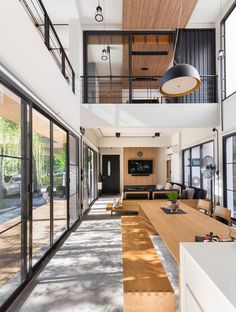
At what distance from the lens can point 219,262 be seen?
1.27 metres

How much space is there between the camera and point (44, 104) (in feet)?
11.5

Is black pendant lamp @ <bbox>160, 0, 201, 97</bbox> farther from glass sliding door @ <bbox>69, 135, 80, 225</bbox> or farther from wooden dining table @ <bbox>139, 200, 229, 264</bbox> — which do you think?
glass sliding door @ <bbox>69, 135, 80, 225</bbox>

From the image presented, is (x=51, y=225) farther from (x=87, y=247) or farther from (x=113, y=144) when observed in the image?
(x=113, y=144)

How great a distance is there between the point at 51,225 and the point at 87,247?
2.32ft

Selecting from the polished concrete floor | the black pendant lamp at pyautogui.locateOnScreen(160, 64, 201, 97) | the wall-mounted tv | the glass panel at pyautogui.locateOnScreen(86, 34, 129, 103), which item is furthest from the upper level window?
the wall-mounted tv

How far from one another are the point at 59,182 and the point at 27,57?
93.9 inches

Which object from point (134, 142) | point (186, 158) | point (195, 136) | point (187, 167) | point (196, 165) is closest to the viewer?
point (195, 136)

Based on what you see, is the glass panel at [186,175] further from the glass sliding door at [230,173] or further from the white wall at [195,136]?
the glass sliding door at [230,173]

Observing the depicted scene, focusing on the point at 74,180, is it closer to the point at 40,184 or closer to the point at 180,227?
the point at 40,184

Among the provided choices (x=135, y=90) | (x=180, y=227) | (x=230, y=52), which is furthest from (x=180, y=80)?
(x=135, y=90)

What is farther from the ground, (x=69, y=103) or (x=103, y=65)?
(x=103, y=65)

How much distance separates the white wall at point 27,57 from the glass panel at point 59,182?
0.51 meters

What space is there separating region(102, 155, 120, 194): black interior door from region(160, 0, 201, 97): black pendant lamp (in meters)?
10.4

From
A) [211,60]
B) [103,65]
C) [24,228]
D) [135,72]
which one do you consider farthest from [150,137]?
[24,228]
